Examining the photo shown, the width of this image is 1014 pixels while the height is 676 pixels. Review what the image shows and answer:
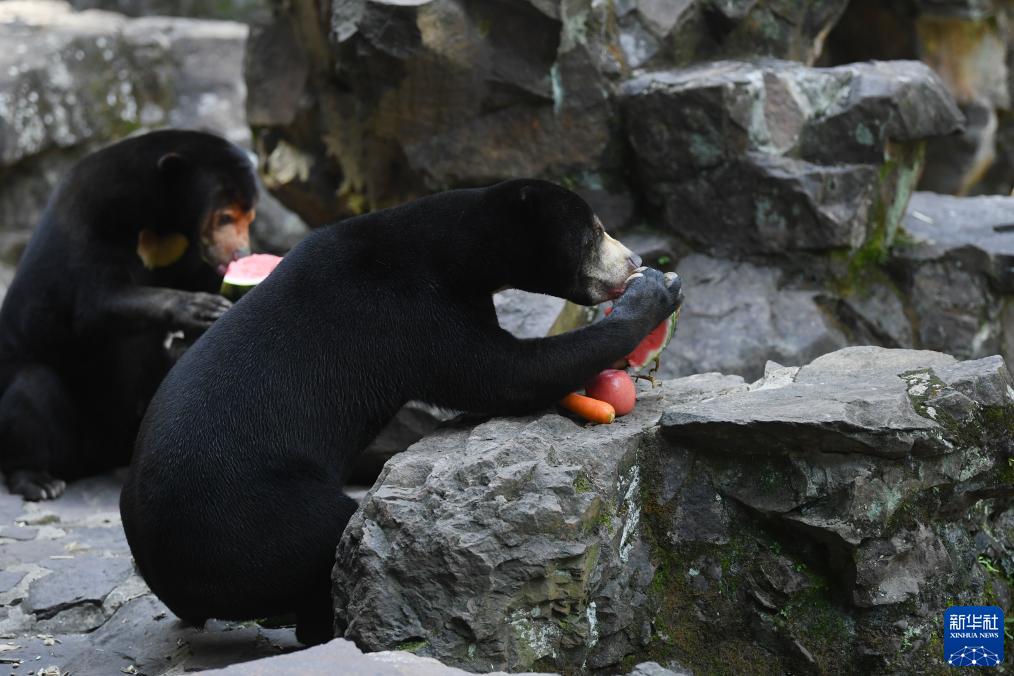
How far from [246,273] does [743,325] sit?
107 inches

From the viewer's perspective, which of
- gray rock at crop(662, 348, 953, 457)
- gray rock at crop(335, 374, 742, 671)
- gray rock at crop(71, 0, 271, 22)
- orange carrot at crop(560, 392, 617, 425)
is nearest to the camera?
gray rock at crop(335, 374, 742, 671)

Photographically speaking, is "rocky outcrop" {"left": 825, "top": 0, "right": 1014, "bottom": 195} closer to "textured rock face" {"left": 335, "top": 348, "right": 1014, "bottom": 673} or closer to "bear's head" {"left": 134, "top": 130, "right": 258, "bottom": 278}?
"bear's head" {"left": 134, "top": 130, "right": 258, "bottom": 278}

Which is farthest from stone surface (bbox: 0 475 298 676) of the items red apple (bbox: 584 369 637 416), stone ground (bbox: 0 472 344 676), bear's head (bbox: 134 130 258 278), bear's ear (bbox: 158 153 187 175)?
bear's ear (bbox: 158 153 187 175)

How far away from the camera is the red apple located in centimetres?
374

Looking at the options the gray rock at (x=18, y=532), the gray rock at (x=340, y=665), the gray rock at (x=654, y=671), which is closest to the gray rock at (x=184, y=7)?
the gray rock at (x=18, y=532)

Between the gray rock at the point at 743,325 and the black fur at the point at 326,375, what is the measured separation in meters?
2.40

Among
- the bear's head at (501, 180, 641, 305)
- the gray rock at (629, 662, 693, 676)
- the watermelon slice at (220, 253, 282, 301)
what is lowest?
the gray rock at (629, 662, 693, 676)

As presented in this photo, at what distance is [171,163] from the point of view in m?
5.67

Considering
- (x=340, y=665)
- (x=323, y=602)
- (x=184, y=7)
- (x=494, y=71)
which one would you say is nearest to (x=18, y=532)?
(x=323, y=602)

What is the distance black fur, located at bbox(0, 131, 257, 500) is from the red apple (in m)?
2.40

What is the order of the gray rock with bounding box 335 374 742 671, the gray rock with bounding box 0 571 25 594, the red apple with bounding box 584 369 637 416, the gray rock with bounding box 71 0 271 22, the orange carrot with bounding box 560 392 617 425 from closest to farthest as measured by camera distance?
1. the gray rock with bounding box 335 374 742 671
2. the orange carrot with bounding box 560 392 617 425
3. the red apple with bounding box 584 369 637 416
4. the gray rock with bounding box 0 571 25 594
5. the gray rock with bounding box 71 0 271 22

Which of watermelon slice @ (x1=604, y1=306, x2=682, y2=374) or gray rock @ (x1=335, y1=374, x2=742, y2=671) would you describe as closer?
gray rock @ (x1=335, y1=374, x2=742, y2=671)

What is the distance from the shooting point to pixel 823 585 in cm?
343

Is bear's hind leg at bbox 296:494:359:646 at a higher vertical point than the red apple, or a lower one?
lower
